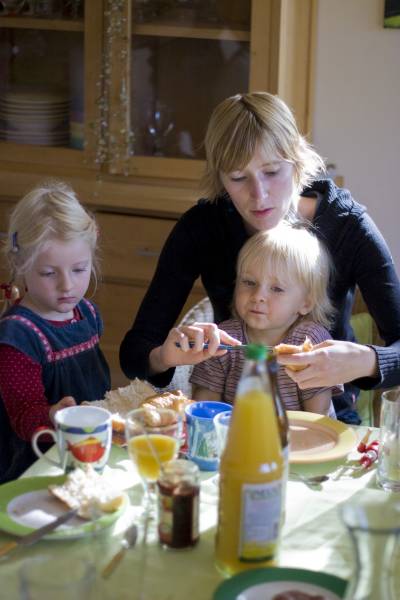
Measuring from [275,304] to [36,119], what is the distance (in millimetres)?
1840

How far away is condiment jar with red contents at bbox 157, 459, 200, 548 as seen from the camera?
1.16m

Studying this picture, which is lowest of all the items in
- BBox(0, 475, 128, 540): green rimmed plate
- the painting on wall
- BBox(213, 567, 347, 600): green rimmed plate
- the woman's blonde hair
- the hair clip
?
BBox(0, 475, 128, 540): green rimmed plate

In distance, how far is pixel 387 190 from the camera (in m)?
3.33

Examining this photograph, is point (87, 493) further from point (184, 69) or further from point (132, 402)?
point (184, 69)

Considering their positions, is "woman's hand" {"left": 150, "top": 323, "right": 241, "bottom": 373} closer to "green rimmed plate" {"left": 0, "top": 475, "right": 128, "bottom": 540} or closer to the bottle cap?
"green rimmed plate" {"left": 0, "top": 475, "right": 128, "bottom": 540}

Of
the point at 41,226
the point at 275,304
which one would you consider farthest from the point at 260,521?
the point at 41,226

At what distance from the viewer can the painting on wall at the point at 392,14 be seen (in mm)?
3125

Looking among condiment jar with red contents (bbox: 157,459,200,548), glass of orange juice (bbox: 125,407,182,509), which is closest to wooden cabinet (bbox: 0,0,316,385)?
glass of orange juice (bbox: 125,407,182,509)

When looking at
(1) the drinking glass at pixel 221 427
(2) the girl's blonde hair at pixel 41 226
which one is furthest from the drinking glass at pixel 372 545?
(2) the girl's blonde hair at pixel 41 226

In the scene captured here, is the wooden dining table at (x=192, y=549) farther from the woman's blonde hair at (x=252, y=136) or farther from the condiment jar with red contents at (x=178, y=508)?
the woman's blonde hair at (x=252, y=136)

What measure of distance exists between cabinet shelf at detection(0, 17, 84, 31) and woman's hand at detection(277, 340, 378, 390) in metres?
2.03

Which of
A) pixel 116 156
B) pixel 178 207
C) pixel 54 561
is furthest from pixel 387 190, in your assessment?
pixel 54 561

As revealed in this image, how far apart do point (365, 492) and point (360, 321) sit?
3.65ft

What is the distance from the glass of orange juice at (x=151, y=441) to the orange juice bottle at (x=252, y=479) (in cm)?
15
